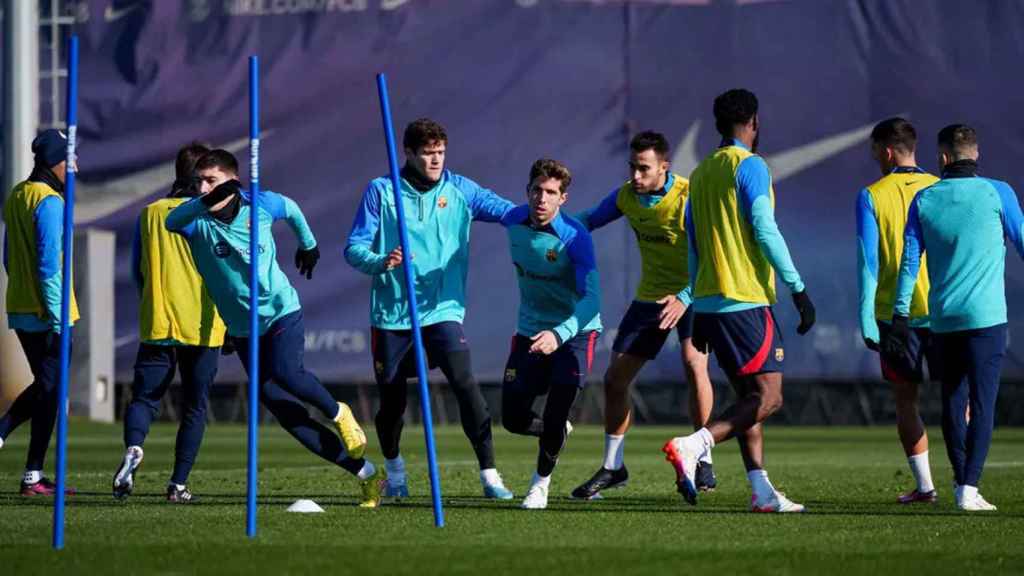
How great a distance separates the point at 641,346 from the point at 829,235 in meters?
11.3

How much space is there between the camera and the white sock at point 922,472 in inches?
384

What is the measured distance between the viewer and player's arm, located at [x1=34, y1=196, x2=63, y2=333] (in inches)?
410

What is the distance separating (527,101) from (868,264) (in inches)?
517

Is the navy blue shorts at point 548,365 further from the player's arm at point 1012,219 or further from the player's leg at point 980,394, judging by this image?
the player's arm at point 1012,219

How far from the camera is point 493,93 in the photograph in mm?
22500

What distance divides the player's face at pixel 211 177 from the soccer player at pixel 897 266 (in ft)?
11.0

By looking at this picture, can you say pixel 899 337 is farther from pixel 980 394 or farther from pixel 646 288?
pixel 646 288

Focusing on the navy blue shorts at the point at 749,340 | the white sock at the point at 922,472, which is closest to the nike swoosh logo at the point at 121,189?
the white sock at the point at 922,472

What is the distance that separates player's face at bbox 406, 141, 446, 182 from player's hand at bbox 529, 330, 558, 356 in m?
1.17

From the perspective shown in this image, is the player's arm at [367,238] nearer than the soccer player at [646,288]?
Yes

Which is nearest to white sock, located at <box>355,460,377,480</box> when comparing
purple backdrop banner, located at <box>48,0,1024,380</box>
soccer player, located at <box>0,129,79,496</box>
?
soccer player, located at <box>0,129,79,496</box>

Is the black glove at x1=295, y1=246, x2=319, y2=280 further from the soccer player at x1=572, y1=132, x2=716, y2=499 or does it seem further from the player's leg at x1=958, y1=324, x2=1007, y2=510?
the player's leg at x1=958, y1=324, x2=1007, y2=510

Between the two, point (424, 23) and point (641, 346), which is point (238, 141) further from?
point (641, 346)

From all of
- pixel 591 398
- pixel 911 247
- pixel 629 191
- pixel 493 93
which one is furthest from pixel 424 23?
pixel 911 247
